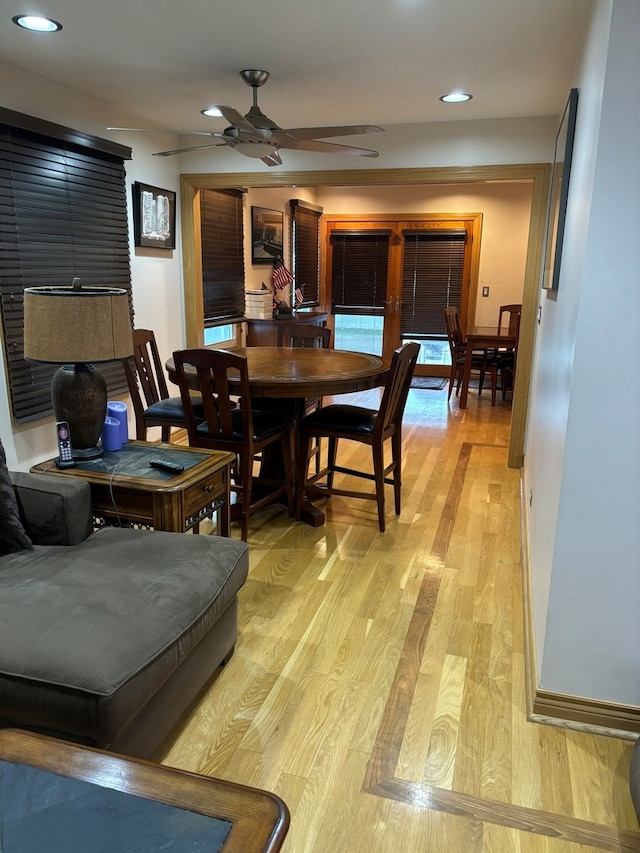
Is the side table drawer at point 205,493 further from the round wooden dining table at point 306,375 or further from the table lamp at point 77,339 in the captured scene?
the round wooden dining table at point 306,375

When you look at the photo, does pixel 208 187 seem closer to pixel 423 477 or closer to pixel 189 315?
pixel 189 315

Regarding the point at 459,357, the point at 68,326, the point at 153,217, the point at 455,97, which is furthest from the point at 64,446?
the point at 459,357

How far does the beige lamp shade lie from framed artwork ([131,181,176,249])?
90.7 inches

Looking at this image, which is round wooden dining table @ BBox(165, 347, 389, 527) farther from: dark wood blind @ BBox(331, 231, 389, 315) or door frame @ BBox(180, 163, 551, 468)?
dark wood blind @ BBox(331, 231, 389, 315)

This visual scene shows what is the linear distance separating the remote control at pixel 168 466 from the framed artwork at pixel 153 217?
254 cm

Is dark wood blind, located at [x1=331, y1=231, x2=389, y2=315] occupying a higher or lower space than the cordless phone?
higher

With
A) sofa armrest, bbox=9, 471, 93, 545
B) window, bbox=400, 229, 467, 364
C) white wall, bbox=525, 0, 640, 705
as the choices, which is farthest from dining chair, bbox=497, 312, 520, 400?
sofa armrest, bbox=9, 471, 93, 545

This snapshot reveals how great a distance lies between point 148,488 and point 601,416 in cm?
143

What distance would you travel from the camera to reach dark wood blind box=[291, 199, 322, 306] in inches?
279

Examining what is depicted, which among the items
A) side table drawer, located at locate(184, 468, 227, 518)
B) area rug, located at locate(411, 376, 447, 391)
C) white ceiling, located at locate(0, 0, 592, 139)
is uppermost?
white ceiling, located at locate(0, 0, 592, 139)

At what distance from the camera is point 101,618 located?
149 centimetres

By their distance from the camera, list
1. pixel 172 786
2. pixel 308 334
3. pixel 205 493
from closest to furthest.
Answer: pixel 172 786, pixel 205 493, pixel 308 334

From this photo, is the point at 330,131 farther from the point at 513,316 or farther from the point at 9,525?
the point at 513,316

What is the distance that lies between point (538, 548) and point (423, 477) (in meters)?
1.81
